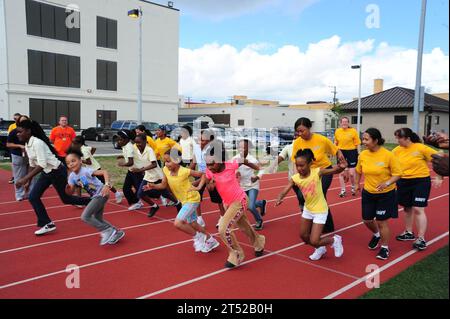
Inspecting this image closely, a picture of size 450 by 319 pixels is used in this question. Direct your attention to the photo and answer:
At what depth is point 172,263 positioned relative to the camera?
516 cm

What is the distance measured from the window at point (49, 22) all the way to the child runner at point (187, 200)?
3205cm

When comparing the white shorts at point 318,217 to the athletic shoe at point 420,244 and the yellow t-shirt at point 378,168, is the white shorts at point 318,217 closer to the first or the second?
the yellow t-shirt at point 378,168

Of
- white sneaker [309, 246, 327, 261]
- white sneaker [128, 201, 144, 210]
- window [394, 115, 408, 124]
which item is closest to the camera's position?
white sneaker [309, 246, 327, 261]

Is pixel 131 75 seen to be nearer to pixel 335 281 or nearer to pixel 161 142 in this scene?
pixel 161 142

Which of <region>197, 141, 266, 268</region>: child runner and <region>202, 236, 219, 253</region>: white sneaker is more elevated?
<region>197, 141, 266, 268</region>: child runner

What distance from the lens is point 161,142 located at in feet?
29.1

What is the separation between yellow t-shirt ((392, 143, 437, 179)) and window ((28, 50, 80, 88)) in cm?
3303

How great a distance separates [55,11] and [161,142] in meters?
30.0

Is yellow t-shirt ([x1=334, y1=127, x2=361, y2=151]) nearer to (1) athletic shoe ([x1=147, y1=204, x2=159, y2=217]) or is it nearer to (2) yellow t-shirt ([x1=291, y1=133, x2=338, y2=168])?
(2) yellow t-shirt ([x1=291, y1=133, x2=338, y2=168])

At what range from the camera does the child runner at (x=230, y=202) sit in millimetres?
4957

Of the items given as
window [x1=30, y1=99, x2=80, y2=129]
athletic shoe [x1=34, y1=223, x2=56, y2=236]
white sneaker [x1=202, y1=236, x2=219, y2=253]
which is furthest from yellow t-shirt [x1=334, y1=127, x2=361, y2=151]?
window [x1=30, y1=99, x2=80, y2=129]

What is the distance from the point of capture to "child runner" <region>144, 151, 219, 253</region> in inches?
213

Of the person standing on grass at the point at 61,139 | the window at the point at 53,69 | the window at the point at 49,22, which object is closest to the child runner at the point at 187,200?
→ the person standing on grass at the point at 61,139
